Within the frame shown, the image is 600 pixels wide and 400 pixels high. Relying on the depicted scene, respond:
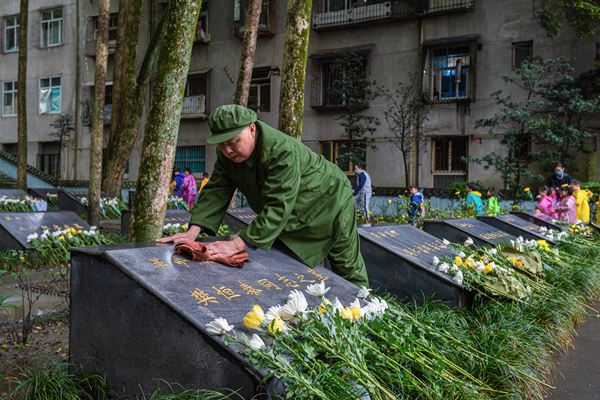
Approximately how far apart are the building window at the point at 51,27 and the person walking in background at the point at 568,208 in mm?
23888

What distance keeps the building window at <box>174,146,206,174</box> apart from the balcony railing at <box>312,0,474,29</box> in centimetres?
670

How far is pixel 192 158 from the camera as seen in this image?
2353 cm

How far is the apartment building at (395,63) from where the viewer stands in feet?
59.3

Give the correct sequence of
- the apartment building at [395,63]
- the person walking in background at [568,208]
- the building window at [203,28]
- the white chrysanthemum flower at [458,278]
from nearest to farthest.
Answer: the white chrysanthemum flower at [458,278] < the person walking in background at [568,208] < the apartment building at [395,63] < the building window at [203,28]

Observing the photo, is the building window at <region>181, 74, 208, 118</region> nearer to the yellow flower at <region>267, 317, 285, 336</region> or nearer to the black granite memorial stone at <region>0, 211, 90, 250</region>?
the black granite memorial stone at <region>0, 211, 90, 250</region>

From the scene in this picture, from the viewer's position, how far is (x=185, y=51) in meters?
4.90

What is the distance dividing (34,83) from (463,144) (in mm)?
20523

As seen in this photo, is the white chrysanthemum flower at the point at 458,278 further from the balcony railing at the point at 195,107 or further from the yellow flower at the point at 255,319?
the balcony railing at the point at 195,107

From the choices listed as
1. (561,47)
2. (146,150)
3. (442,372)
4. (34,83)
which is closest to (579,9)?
(561,47)

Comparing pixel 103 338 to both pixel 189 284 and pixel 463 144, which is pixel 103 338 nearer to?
pixel 189 284

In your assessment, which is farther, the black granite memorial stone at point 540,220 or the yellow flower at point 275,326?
the black granite memorial stone at point 540,220

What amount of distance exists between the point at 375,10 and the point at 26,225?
15.2 metres

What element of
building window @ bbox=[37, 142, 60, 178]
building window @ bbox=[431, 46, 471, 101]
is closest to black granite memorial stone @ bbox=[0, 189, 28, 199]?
building window @ bbox=[431, 46, 471, 101]

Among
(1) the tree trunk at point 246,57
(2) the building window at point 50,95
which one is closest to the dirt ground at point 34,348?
(1) the tree trunk at point 246,57
